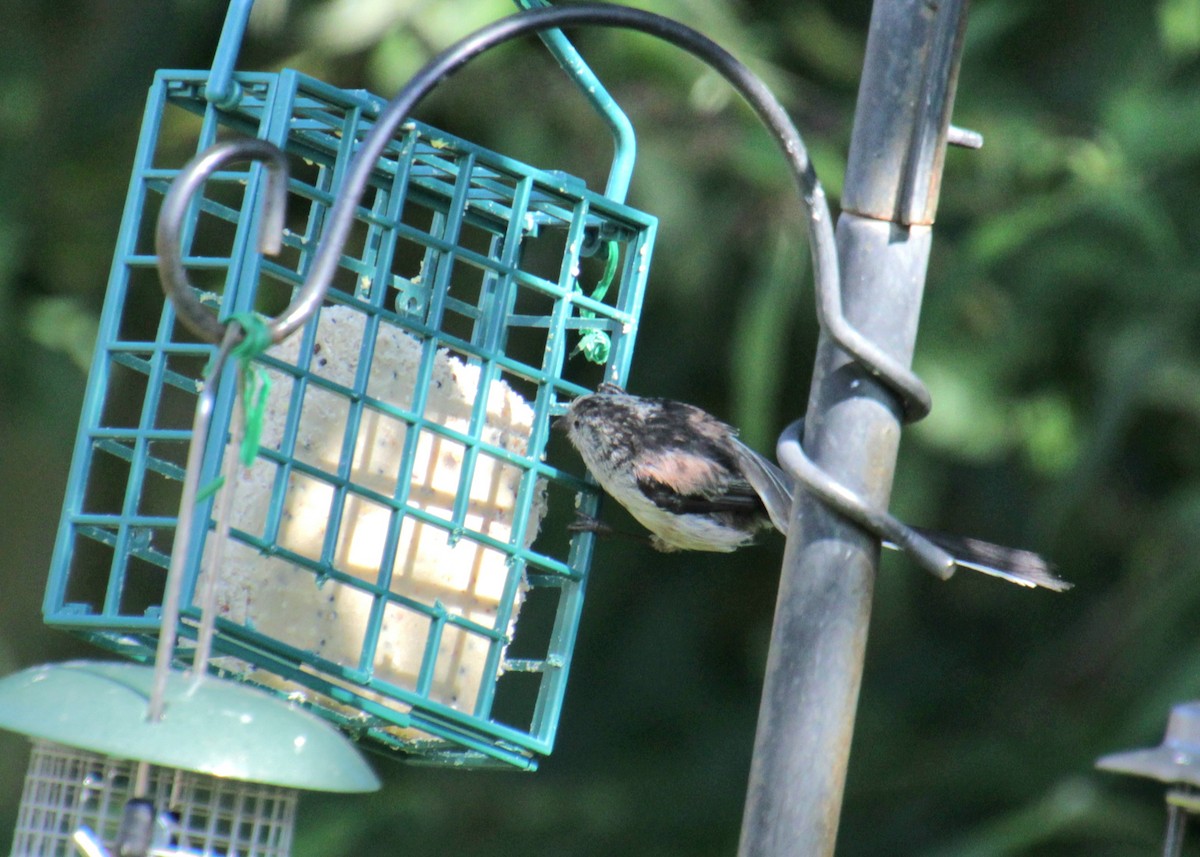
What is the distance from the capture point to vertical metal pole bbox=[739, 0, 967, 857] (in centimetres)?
181

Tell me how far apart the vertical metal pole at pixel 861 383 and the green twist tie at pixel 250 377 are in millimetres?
702

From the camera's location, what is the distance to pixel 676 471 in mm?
3223

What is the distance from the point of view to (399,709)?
249 centimetres

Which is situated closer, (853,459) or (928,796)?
(853,459)

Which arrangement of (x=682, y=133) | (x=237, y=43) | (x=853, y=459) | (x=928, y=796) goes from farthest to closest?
(x=928, y=796) < (x=682, y=133) < (x=237, y=43) < (x=853, y=459)

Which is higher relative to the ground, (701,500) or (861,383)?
(701,500)

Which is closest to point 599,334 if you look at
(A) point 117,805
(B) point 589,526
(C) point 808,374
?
(B) point 589,526

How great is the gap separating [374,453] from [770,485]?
100 centimetres

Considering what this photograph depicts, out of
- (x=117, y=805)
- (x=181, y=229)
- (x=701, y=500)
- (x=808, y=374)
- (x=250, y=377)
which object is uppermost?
(x=808, y=374)

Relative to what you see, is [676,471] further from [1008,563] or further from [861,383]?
[861,383]

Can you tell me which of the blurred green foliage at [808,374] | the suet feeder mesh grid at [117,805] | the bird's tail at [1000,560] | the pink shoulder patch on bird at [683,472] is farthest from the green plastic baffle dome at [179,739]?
the blurred green foliage at [808,374]

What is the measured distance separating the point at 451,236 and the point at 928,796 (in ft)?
13.8

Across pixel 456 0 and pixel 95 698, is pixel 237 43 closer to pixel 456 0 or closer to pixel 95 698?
pixel 95 698

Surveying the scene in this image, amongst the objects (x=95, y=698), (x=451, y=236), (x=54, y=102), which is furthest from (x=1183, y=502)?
(x=54, y=102)
